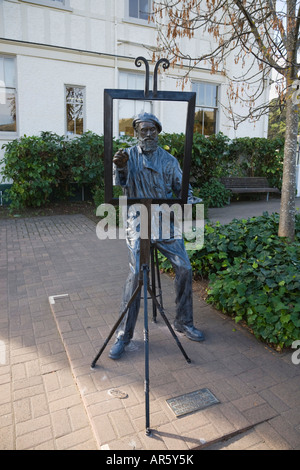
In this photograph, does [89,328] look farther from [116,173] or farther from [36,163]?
[36,163]

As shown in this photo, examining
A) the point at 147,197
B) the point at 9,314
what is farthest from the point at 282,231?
the point at 9,314

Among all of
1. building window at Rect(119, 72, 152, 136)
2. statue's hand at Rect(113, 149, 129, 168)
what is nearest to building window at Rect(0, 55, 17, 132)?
building window at Rect(119, 72, 152, 136)

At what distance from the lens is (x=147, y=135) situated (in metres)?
2.81

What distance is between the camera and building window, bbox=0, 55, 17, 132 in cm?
1005

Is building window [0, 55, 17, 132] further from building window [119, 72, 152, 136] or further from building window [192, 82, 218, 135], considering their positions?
building window [192, 82, 218, 135]

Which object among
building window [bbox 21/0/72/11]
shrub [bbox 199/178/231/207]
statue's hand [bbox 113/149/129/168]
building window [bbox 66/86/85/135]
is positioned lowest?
shrub [bbox 199/178/231/207]

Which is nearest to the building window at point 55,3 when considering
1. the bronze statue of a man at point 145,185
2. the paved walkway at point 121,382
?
the paved walkway at point 121,382

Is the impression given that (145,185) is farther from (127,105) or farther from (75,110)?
(127,105)

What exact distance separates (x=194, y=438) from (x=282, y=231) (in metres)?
3.42

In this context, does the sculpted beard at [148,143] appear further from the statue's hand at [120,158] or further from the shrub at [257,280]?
the shrub at [257,280]

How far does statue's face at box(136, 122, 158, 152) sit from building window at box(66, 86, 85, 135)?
895 centimetres

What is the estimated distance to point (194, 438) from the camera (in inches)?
85.0

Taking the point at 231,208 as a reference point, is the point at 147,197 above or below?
above

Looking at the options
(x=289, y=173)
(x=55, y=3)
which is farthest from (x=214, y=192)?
(x=55, y=3)
